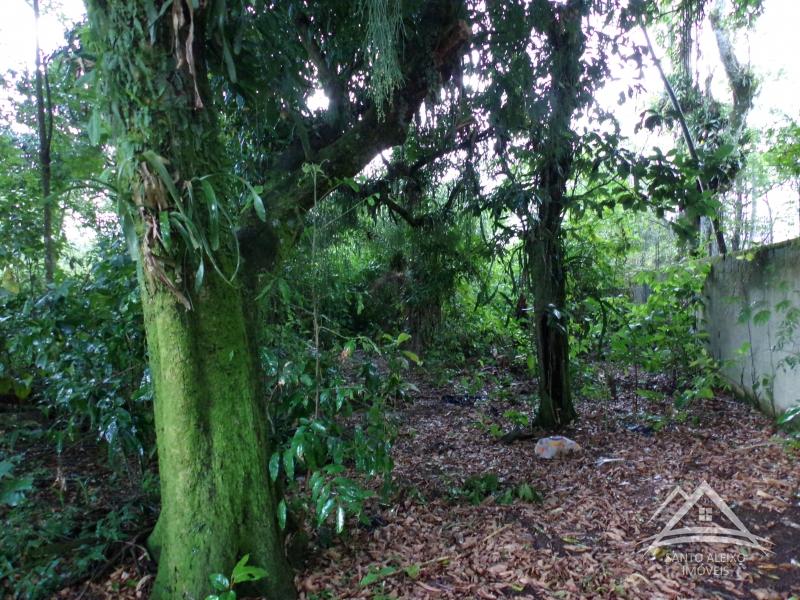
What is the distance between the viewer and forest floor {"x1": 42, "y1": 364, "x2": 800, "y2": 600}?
2477mm

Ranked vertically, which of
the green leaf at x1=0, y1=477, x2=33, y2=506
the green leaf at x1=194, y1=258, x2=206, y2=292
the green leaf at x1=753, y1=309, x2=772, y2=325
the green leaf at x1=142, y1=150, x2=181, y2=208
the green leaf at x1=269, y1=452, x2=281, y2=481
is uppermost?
the green leaf at x1=142, y1=150, x2=181, y2=208

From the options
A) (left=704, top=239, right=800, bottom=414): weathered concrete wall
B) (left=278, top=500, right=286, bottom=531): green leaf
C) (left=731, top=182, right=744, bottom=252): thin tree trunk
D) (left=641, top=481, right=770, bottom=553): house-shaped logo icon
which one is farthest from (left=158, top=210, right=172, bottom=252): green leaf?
(left=731, top=182, right=744, bottom=252): thin tree trunk

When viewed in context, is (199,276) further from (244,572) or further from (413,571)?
(413,571)

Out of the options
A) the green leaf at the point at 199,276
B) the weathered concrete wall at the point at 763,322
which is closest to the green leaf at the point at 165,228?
the green leaf at the point at 199,276

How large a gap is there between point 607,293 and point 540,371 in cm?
197

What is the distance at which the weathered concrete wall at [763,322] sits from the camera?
4086mm

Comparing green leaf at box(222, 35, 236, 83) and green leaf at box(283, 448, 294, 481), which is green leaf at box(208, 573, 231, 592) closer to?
green leaf at box(283, 448, 294, 481)

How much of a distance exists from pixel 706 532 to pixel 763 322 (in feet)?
8.15

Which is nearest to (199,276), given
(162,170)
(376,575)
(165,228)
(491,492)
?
(165,228)

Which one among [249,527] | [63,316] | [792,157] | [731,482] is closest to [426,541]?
[249,527]

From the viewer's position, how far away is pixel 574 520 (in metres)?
3.17

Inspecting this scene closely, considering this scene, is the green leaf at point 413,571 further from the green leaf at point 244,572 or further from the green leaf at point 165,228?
the green leaf at point 165,228

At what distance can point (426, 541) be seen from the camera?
2.98m

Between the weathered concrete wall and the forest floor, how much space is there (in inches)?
13.4
